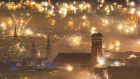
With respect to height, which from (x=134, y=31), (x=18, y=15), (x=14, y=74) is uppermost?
(x=18, y=15)

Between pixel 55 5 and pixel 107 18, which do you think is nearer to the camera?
pixel 107 18

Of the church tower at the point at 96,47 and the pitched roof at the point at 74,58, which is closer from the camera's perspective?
the church tower at the point at 96,47

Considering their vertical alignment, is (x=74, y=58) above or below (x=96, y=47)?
below

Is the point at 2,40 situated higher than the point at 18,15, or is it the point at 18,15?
the point at 18,15

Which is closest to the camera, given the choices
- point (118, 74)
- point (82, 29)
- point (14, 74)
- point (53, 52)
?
point (118, 74)

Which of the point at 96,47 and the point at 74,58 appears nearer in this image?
the point at 96,47

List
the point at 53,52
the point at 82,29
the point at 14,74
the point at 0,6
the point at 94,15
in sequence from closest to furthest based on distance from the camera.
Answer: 1. the point at 14,74
2. the point at 53,52
3. the point at 82,29
4. the point at 94,15
5. the point at 0,6

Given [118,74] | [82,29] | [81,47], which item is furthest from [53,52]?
[118,74]

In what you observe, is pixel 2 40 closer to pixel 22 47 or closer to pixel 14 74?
pixel 22 47

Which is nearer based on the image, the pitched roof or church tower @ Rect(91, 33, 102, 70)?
church tower @ Rect(91, 33, 102, 70)

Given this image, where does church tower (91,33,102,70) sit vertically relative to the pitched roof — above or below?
above

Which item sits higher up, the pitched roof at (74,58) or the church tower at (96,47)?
the church tower at (96,47)
